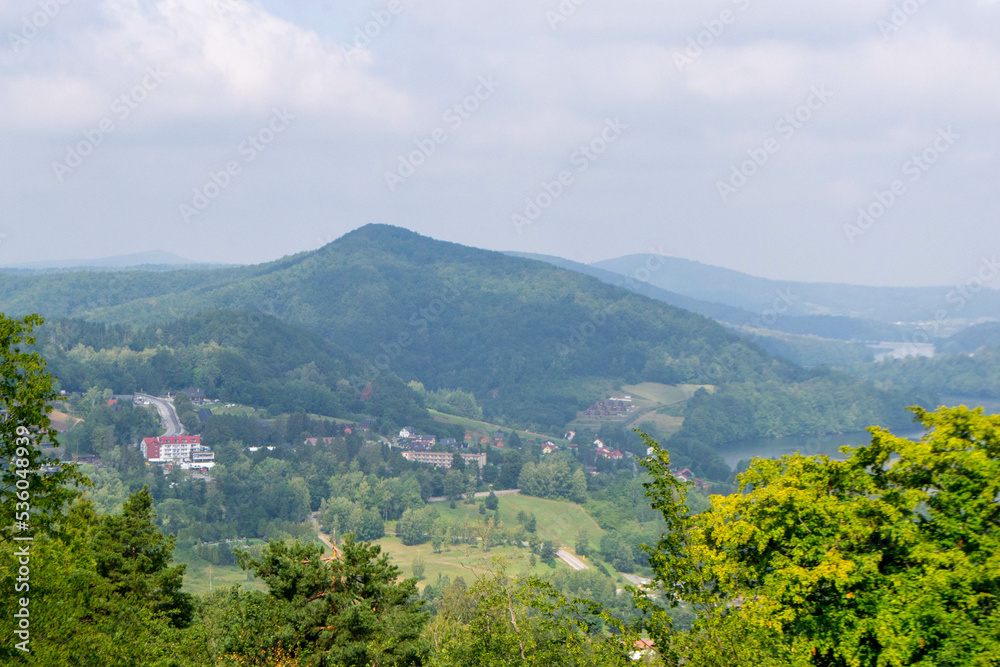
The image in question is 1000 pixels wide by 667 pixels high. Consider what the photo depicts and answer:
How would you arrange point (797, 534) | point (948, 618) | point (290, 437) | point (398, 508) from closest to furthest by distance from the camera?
point (948, 618)
point (797, 534)
point (398, 508)
point (290, 437)

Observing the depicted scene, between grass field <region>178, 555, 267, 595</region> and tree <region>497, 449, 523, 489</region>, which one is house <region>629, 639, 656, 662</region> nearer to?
grass field <region>178, 555, 267, 595</region>

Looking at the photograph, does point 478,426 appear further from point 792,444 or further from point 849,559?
point 849,559

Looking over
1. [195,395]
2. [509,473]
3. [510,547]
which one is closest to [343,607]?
[510,547]

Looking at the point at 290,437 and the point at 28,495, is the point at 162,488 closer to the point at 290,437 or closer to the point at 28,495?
A: the point at 290,437

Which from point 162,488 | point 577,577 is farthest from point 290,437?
point 577,577

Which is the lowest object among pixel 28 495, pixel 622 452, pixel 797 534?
pixel 622 452

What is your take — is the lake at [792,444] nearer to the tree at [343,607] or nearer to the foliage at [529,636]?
the tree at [343,607]

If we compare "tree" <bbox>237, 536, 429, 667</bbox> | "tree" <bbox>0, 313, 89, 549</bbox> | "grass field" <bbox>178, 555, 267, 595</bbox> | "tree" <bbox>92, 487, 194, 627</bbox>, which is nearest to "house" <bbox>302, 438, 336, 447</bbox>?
"grass field" <bbox>178, 555, 267, 595</bbox>

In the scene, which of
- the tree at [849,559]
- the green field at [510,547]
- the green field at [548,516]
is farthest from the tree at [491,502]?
the tree at [849,559]
